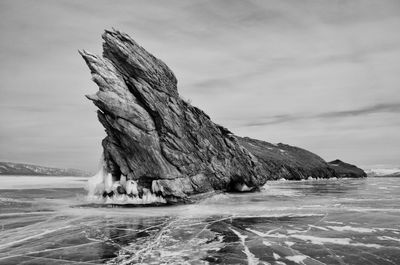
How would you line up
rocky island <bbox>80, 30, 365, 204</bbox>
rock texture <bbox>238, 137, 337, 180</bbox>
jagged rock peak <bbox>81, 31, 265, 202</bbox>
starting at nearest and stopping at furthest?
1. rocky island <bbox>80, 30, 365, 204</bbox>
2. jagged rock peak <bbox>81, 31, 265, 202</bbox>
3. rock texture <bbox>238, 137, 337, 180</bbox>

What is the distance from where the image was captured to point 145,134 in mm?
33875

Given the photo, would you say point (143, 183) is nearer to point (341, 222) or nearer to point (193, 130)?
point (193, 130)

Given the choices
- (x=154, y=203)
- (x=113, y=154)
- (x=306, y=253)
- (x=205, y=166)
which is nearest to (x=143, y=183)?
(x=154, y=203)

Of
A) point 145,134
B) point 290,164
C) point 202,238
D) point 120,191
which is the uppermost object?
point 290,164

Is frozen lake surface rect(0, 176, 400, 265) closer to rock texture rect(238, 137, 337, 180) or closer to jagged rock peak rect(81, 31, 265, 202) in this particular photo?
jagged rock peak rect(81, 31, 265, 202)

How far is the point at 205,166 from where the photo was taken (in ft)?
133

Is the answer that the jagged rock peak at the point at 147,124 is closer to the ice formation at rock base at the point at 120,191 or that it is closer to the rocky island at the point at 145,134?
the rocky island at the point at 145,134

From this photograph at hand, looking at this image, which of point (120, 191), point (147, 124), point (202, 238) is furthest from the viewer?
point (147, 124)

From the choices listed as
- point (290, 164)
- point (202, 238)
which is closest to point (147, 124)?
point (202, 238)

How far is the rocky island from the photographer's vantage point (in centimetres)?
3319

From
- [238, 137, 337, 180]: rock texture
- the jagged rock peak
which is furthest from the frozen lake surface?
[238, 137, 337, 180]: rock texture

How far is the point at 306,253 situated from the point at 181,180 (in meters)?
22.9

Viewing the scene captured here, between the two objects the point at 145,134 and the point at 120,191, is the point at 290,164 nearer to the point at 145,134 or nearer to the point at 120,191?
the point at 145,134

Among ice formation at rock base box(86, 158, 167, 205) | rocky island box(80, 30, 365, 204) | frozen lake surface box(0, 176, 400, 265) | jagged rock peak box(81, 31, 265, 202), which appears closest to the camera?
frozen lake surface box(0, 176, 400, 265)
